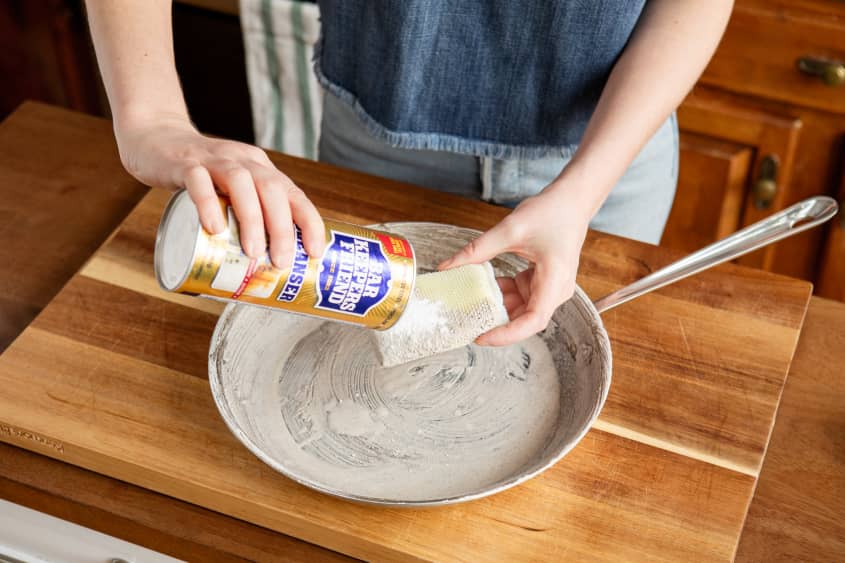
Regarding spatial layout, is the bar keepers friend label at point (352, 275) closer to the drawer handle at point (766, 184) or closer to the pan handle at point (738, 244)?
the pan handle at point (738, 244)

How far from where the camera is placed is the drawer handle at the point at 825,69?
4.63 feet

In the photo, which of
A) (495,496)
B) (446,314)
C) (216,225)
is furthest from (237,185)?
(495,496)

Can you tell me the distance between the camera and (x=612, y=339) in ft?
2.97

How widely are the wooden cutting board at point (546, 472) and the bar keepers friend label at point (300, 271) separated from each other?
0.58ft

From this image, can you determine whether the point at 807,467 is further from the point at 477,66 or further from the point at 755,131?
the point at 755,131

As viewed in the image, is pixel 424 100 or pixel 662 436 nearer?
pixel 662 436

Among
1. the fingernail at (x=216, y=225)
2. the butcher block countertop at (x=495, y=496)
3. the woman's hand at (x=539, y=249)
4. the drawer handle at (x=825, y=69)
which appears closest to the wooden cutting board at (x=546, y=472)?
the butcher block countertop at (x=495, y=496)

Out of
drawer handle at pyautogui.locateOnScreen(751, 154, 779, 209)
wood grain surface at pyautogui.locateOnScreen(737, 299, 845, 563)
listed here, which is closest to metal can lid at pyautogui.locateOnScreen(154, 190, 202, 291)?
wood grain surface at pyautogui.locateOnScreen(737, 299, 845, 563)

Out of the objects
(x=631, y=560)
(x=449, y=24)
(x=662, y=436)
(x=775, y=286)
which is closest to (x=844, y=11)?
(x=775, y=286)

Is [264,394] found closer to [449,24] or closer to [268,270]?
[268,270]

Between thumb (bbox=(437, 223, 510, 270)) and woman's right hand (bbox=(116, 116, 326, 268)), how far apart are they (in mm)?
154

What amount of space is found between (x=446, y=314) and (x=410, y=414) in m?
0.10

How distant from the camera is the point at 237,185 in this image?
0.66 meters

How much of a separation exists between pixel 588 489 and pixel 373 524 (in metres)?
0.18
